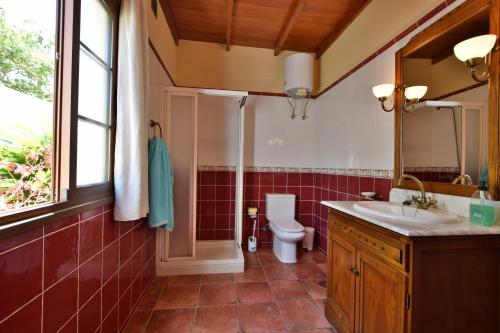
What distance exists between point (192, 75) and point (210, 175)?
140cm

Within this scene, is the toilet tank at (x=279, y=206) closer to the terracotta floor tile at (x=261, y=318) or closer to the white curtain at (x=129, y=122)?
the terracotta floor tile at (x=261, y=318)

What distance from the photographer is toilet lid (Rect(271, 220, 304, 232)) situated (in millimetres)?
2514

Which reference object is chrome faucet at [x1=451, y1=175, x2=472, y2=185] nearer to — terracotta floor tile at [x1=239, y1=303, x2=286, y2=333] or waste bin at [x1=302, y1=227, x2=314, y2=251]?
terracotta floor tile at [x1=239, y1=303, x2=286, y2=333]

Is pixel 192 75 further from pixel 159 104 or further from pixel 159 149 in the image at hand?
pixel 159 149

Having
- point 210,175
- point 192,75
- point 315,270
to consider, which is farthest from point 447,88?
point 192,75

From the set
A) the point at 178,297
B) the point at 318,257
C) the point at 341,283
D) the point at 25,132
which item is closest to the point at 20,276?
the point at 25,132

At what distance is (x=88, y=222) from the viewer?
3.63ft

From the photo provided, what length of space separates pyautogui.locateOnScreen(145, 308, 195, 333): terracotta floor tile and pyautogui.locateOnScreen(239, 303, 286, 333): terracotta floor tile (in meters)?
0.39

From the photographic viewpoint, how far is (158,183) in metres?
1.82

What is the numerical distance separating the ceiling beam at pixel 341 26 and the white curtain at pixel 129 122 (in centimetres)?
215

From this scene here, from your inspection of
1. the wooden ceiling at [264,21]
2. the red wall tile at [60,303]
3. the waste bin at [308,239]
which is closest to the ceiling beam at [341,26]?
the wooden ceiling at [264,21]

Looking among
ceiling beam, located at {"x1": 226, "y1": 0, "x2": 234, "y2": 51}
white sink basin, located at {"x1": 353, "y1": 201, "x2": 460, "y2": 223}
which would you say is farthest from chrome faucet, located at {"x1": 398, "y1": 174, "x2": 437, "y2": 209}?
ceiling beam, located at {"x1": 226, "y1": 0, "x2": 234, "y2": 51}

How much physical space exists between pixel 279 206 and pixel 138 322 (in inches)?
77.2

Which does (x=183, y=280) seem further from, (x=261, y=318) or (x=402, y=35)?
(x=402, y=35)
